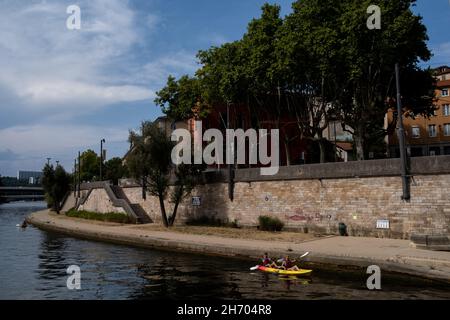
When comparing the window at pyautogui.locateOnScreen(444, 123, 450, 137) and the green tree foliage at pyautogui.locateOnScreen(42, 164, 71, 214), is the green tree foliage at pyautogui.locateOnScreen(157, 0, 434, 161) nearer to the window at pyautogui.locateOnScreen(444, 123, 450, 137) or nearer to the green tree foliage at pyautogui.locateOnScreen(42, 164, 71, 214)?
the window at pyautogui.locateOnScreen(444, 123, 450, 137)

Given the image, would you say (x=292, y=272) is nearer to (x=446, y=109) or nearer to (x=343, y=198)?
(x=343, y=198)

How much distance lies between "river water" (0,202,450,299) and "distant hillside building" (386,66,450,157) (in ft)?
154

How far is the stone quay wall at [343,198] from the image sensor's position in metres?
23.4

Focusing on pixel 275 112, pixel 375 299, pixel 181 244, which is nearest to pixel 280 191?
pixel 181 244

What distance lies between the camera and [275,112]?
42969 mm

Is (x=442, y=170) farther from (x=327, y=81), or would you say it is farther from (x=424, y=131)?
(x=424, y=131)

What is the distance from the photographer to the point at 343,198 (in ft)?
89.2

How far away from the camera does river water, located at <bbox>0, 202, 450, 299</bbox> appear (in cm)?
1512

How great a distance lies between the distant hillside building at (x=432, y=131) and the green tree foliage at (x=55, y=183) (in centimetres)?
4974

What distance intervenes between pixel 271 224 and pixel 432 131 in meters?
42.5

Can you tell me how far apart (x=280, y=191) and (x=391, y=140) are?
132 feet

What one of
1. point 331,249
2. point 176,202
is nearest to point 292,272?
point 331,249

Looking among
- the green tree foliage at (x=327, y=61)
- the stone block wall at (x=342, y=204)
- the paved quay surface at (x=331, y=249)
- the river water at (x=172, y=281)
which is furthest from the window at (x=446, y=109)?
the river water at (x=172, y=281)

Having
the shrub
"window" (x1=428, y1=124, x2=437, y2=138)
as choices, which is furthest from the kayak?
"window" (x1=428, y1=124, x2=437, y2=138)
